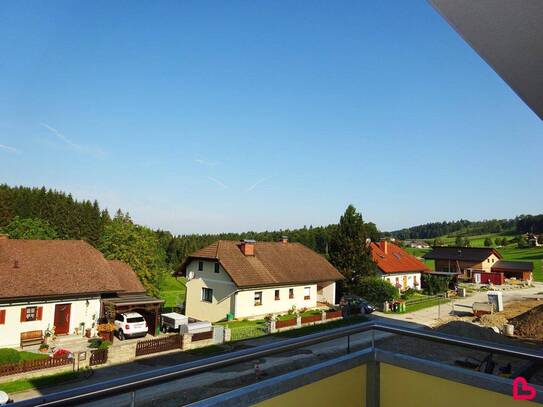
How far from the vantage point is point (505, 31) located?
173 centimetres

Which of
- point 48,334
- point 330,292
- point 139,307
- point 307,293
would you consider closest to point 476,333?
point 307,293

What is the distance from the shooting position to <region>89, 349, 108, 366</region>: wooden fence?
15.0 m

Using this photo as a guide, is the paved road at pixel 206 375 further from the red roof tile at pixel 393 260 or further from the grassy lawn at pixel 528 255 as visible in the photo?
the grassy lawn at pixel 528 255

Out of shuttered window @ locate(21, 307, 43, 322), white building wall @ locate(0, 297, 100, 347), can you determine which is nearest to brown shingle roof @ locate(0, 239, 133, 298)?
white building wall @ locate(0, 297, 100, 347)

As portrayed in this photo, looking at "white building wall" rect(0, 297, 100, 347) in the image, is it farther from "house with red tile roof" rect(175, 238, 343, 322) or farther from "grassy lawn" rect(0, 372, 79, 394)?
"house with red tile roof" rect(175, 238, 343, 322)

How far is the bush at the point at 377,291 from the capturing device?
101ft

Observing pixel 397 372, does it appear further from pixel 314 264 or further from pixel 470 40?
pixel 314 264

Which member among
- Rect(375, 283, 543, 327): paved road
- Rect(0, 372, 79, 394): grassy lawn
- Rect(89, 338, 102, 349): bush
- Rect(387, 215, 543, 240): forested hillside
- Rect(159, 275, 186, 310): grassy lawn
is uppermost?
Rect(387, 215, 543, 240): forested hillside

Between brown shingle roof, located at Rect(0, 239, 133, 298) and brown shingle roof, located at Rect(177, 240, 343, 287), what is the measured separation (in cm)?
740

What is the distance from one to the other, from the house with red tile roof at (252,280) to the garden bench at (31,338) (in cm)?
1103

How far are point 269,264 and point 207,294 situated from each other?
5143mm

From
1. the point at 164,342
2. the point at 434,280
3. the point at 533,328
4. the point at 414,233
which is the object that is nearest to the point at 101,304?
the point at 164,342

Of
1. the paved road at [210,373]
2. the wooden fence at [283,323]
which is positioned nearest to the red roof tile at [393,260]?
the wooden fence at [283,323]

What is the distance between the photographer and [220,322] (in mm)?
25969
